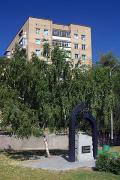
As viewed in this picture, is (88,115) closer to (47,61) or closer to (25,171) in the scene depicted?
(47,61)

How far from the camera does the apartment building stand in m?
69.2

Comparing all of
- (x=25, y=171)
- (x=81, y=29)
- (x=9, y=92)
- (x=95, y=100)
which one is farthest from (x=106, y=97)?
(x=81, y=29)

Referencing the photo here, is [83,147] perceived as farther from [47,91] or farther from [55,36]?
[55,36]

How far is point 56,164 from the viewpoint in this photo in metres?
19.2

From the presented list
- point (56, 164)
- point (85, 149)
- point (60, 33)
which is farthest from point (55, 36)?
point (56, 164)

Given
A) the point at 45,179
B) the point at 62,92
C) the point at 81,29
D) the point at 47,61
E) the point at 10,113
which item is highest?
the point at 81,29

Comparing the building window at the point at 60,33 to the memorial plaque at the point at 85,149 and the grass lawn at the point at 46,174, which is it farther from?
the grass lawn at the point at 46,174

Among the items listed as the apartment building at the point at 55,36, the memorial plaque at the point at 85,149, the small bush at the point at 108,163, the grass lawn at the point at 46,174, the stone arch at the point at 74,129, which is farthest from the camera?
the apartment building at the point at 55,36

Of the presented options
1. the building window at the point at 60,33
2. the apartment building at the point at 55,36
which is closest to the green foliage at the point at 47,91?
the apartment building at the point at 55,36

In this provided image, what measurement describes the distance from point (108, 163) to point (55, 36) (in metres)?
56.7

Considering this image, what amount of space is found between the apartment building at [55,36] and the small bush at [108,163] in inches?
1955

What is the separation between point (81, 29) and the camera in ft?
249

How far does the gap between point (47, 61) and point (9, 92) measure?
3.07 meters

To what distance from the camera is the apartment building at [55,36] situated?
69250 millimetres
